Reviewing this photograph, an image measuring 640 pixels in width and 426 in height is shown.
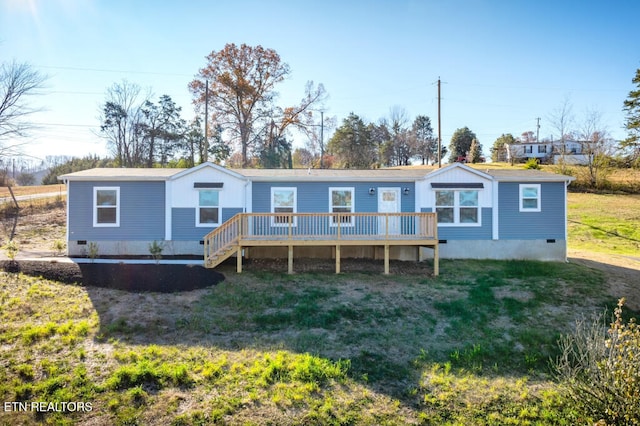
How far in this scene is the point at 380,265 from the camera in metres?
13.3

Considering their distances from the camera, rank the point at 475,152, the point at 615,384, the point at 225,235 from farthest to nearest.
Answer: the point at 475,152, the point at 225,235, the point at 615,384

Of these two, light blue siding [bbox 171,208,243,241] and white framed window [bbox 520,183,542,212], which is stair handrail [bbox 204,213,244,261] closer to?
light blue siding [bbox 171,208,243,241]

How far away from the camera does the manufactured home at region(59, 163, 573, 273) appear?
531 inches

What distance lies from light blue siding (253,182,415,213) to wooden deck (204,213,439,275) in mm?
632

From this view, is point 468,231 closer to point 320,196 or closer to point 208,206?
point 320,196

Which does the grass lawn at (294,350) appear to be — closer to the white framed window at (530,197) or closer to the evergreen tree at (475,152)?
the white framed window at (530,197)

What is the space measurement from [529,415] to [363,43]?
→ 1607 cm

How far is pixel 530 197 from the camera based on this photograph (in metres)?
14.2

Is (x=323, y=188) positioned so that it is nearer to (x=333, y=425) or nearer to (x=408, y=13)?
(x=408, y=13)

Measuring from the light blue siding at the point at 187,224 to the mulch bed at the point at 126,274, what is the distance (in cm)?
191

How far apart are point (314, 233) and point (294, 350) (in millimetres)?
6277

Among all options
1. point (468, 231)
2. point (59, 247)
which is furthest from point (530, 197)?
point (59, 247)

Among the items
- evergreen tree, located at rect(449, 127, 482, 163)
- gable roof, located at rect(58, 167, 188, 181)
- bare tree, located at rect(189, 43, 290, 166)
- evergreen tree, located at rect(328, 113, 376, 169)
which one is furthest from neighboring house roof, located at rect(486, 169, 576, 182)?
evergreen tree, located at rect(449, 127, 482, 163)

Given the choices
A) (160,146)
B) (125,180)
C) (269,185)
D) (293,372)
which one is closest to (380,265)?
(269,185)
